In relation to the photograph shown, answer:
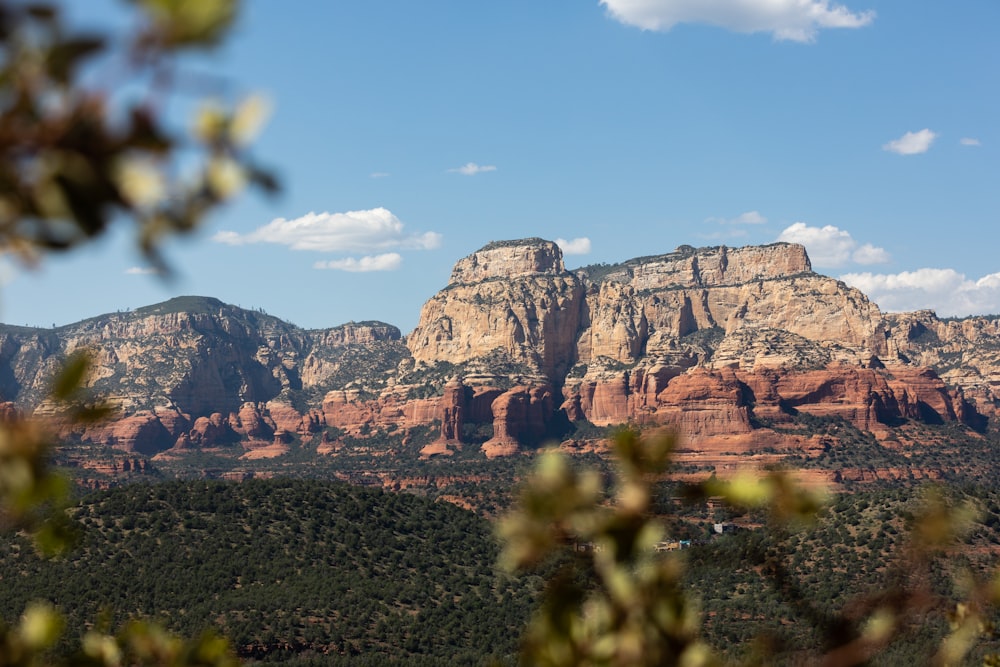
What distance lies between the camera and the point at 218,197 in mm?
3193

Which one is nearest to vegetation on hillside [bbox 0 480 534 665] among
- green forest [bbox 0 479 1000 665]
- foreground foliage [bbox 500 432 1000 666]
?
green forest [bbox 0 479 1000 665]

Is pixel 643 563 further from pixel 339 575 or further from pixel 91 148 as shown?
pixel 339 575

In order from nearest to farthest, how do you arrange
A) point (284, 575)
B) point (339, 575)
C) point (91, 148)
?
point (91, 148) → point (284, 575) → point (339, 575)

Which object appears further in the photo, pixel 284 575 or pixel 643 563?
pixel 284 575

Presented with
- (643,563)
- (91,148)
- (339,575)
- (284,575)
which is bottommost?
(339,575)

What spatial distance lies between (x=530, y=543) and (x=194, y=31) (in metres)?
2.62

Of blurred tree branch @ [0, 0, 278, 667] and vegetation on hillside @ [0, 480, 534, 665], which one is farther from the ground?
blurred tree branch @ [0, 0, 278, 667]

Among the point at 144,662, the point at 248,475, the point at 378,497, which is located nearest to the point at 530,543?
the point at 144,662

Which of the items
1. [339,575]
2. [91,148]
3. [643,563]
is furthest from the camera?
[339,575]

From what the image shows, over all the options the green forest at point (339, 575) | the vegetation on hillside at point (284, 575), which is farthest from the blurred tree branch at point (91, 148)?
the vegetation on hillside at point (284, 575)

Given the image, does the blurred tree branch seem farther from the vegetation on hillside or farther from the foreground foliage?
the vegetation on hillside

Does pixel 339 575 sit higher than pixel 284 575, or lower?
lower

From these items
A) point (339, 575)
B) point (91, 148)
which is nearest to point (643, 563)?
point (91, 148)

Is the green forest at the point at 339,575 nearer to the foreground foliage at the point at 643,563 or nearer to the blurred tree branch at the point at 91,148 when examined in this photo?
the foreground foliage at the point at 643,563
